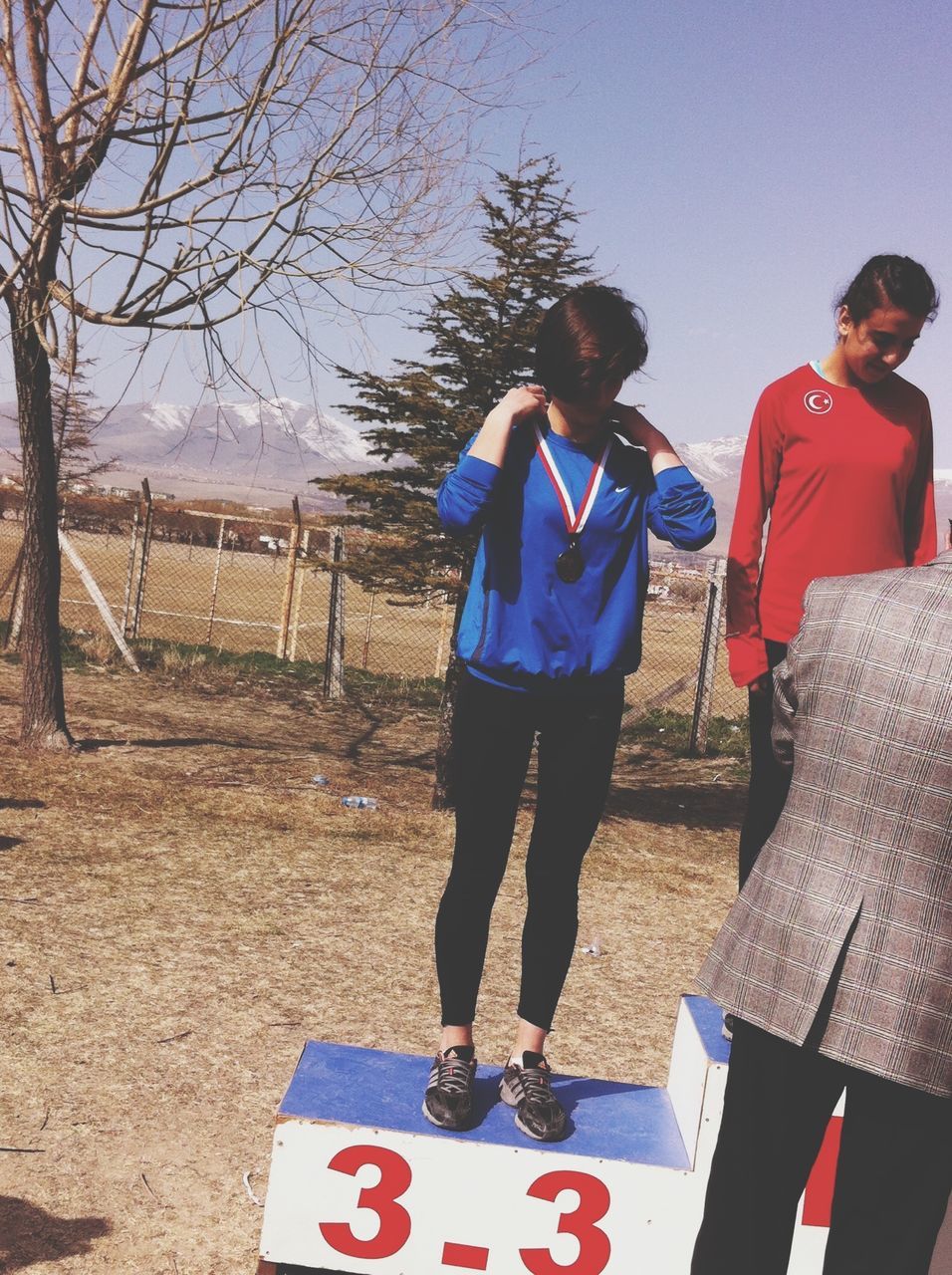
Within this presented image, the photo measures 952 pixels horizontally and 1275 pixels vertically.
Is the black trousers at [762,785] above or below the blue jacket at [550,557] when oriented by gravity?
below

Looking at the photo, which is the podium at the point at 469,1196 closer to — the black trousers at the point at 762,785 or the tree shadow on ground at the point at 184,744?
the black trousers at the point at 762,785

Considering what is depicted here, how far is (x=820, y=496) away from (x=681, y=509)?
0.41 meters

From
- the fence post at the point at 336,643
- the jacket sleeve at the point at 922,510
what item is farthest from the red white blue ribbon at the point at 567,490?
the fence post at the point at 336,643

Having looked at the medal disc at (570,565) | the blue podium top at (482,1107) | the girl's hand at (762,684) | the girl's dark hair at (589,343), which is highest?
the girl's dark hair at (589,343)

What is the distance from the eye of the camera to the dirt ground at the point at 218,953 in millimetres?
3461

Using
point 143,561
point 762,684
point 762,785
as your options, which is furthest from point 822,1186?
point 143,561

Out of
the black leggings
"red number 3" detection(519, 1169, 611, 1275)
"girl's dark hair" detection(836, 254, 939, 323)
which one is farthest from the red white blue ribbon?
"red number 3" detection(519, 1169, 611, 1275)

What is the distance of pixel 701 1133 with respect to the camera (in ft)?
9.48

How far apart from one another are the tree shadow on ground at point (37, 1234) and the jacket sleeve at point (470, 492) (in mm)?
2183

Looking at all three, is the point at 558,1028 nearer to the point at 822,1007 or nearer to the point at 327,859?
the point at 327,859

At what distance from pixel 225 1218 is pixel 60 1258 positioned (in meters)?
0.47

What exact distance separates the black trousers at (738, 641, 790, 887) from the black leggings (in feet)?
1.33

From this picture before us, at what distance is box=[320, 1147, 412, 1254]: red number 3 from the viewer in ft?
9.12

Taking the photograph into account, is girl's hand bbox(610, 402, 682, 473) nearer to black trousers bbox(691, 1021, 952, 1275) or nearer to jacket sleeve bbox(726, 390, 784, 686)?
jacket sleeve bbox(726, 390, 784, 686)
